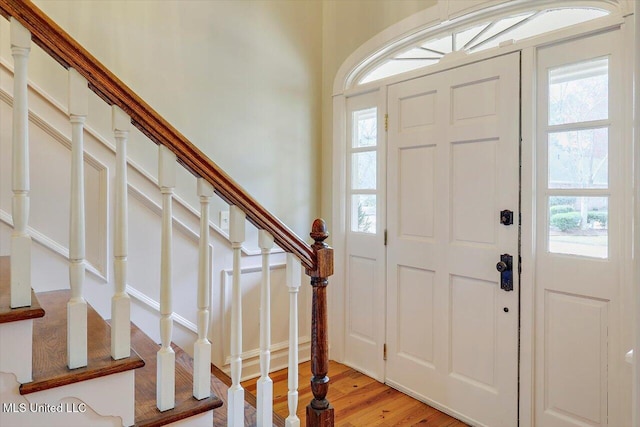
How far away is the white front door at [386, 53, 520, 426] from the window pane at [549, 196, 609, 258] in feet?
0.60

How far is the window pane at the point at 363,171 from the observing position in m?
2.77

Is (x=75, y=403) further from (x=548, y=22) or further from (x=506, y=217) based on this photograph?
(x=548, y=22)

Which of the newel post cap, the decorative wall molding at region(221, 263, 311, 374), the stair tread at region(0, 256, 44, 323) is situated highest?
the newel post cap

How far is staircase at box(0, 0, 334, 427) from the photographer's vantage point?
97cm

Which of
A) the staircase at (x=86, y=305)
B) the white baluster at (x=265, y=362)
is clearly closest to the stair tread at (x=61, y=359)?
the staircase at (x=86, y=305)

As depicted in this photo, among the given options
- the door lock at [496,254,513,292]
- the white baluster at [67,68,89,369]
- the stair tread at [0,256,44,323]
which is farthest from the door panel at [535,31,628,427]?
the stair tread at [0,256,44,323]

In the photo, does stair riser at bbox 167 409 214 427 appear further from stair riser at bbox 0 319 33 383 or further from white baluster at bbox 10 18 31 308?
white baluster at bbox 10 18 31 308

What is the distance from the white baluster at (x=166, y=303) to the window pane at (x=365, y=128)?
1822mm

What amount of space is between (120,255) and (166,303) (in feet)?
0.66

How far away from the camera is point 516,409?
A: 202 cm

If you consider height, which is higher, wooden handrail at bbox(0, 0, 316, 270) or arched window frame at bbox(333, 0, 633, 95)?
arched window frame at bbox(333, 0, 633, 95)

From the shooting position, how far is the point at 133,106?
1.09 m

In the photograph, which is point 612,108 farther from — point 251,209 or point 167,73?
point 167,73

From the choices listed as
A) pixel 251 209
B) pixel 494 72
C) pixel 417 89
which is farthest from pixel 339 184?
pixel 251 209
